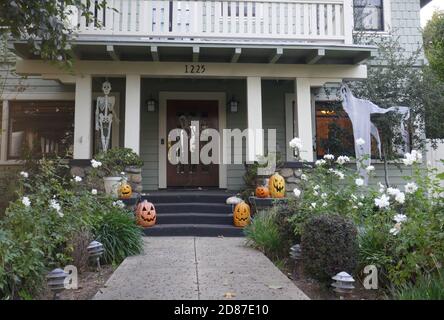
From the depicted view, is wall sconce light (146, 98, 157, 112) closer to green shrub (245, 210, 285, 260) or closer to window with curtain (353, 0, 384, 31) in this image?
green shrub (245, 210, 285, 260)

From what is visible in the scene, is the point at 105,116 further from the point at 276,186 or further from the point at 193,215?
the point at 276,186

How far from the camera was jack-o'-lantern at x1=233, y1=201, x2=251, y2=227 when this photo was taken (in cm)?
692

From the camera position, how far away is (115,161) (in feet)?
23.9

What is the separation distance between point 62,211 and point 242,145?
5.75 meters

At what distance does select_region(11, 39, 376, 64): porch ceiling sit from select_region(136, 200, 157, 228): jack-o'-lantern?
2805mm

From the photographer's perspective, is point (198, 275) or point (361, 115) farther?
point (361, 115)

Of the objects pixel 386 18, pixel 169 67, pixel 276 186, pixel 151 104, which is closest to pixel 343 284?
pixel 276 186

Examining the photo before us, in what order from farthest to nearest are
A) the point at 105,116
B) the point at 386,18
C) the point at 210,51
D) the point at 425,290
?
the point at 386,18, the point at 105,116, the point at 210,51, the point at 425,290

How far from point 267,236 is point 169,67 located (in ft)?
13.7

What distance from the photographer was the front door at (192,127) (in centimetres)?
959

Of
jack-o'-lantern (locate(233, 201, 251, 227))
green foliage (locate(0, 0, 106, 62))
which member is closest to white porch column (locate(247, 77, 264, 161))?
jack-o'-lantern (locate(233, 201, 251, 227))

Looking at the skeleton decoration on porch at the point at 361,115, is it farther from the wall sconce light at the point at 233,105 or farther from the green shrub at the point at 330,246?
the green shrub at the point at 330,246
